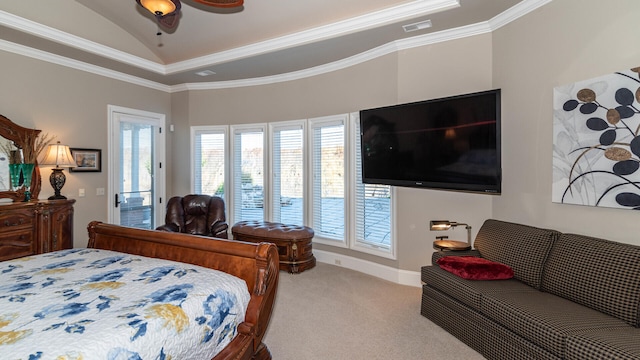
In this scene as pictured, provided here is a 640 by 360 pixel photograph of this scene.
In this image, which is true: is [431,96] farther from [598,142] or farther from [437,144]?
[598,142]

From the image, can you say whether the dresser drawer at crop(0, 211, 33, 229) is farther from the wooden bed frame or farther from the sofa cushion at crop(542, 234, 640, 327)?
the sofa cushion at crop(542, 234, 640, 327)

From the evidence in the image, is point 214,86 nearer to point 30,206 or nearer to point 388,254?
point 30,206

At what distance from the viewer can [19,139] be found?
3.84 m

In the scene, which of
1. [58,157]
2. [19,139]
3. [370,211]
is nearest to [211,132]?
[58,157]

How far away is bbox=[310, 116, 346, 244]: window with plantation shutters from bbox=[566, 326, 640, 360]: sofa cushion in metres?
3.01

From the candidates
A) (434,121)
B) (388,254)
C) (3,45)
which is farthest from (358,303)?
(3,45)

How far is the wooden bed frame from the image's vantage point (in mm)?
1948

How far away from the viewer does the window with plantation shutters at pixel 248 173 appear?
536 centimetres

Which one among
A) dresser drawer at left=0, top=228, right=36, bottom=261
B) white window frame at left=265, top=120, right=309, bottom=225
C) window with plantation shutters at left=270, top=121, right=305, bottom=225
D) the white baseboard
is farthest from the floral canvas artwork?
dresser drawer at left=0, top=228, right=36, bottom=261

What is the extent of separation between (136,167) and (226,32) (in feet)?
8.98

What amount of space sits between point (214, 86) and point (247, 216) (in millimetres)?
2388

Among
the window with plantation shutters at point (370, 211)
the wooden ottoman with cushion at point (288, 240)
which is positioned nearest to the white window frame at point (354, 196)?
the window with plantation shutters at point (370, 211)

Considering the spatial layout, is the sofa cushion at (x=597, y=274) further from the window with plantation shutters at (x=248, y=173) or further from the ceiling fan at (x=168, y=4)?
the window with plantation shutters at (x=248, y=173)

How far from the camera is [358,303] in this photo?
3.35m
